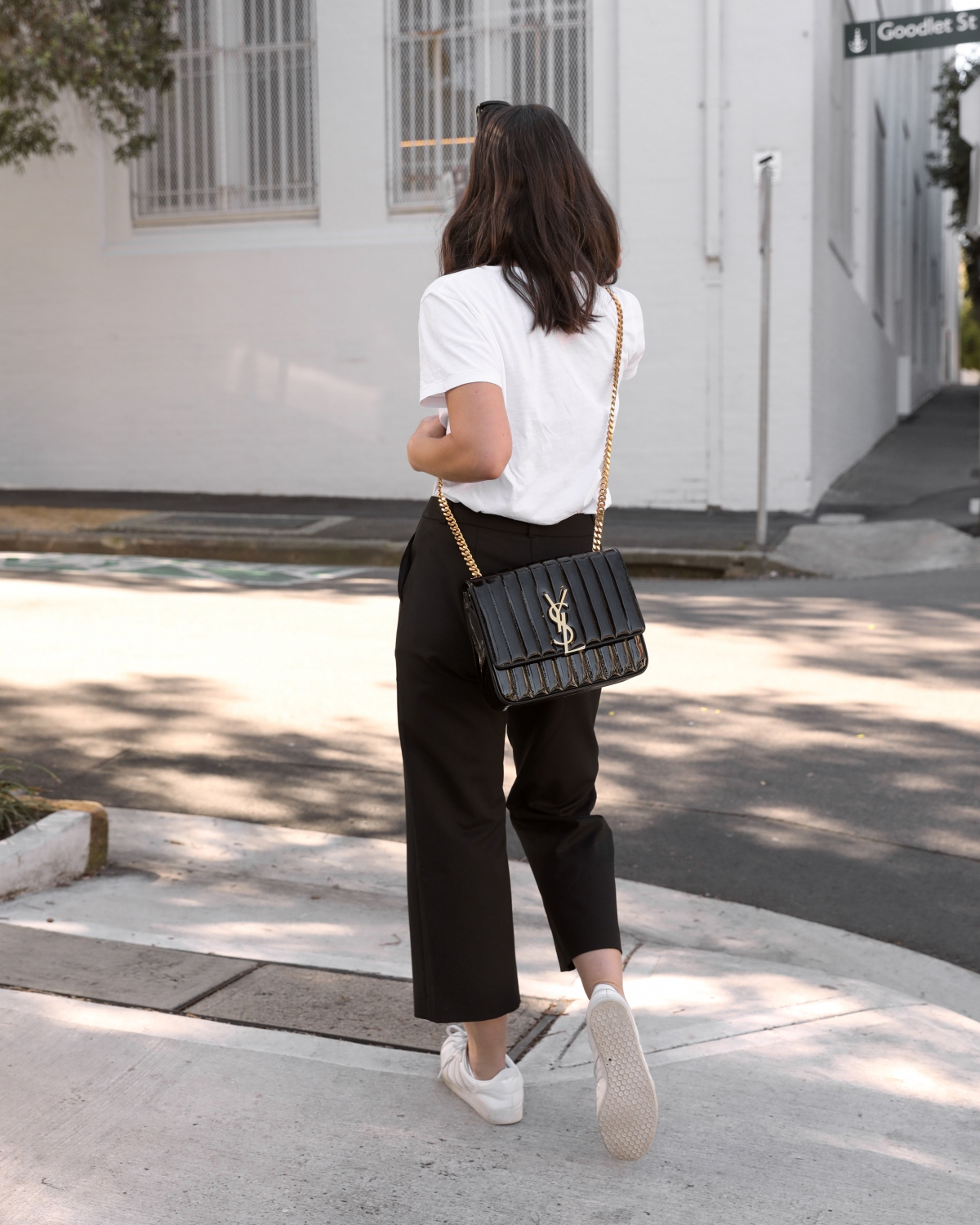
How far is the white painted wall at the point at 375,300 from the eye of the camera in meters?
14.2

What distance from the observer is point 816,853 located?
455 centimetres

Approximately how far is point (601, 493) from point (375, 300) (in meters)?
13.3

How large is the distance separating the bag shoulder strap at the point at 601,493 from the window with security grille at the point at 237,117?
1390cm

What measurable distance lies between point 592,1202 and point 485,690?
2.93 ft

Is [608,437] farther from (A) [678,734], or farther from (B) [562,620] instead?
(A) [678,734]

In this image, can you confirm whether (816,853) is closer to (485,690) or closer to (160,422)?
(485,690)

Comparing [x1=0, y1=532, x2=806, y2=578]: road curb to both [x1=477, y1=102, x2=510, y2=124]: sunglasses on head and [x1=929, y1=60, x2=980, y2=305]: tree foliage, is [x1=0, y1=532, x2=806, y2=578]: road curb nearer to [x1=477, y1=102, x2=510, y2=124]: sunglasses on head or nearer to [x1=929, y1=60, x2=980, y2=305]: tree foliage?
[x1=477, y1=102, x2=510, y2=124]: sunglasses on head

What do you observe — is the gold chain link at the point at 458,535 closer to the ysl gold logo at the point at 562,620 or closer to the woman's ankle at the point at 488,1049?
the ysl gold logo at the point at 562,620

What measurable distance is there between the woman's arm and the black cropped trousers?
0.51 feet

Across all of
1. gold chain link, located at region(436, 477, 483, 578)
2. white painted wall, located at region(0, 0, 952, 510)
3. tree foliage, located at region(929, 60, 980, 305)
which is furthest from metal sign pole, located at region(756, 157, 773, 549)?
tree foliage, located at region(929, 60, 980, 305)

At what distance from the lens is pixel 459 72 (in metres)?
15.2

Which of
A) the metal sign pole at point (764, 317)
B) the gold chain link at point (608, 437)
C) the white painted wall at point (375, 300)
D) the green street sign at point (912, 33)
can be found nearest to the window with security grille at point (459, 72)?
the white painted wall at point (375, 300)

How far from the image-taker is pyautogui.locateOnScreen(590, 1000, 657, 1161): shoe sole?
2.41 m

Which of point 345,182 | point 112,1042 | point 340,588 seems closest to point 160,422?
point 345,182
